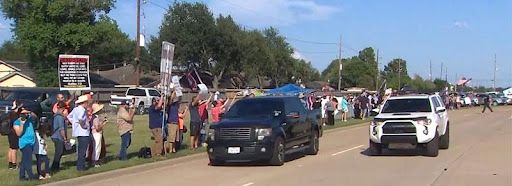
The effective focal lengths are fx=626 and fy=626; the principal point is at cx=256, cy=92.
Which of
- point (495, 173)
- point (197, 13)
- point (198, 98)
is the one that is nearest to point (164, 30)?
point (197, 13)

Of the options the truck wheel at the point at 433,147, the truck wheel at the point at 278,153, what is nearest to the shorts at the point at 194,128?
the truck wheel at the point at 278,153

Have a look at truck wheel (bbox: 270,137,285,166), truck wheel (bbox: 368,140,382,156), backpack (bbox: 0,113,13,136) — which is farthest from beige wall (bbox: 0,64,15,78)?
truck wheel (bbox: 270,137,285,166)

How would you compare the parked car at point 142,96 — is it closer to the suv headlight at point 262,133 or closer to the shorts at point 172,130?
the shorts at point 172,130

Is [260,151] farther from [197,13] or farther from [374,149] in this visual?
[197,13]

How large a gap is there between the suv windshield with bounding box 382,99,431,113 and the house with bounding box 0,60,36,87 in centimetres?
6169

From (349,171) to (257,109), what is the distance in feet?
11.6

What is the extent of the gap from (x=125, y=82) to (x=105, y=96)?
3830 centimetres

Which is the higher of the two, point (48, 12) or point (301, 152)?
point (48, 12)

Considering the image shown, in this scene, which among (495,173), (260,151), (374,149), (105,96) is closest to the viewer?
(495,173)

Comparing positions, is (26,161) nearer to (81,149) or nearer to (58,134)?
(58,134)

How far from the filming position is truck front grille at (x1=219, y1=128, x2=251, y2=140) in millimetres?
15320

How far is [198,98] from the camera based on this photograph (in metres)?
18.8

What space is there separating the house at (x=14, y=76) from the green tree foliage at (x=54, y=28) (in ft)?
13.1

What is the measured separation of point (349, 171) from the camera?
14016mm
